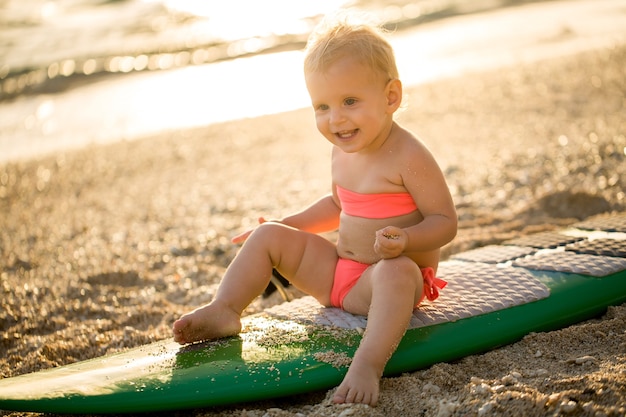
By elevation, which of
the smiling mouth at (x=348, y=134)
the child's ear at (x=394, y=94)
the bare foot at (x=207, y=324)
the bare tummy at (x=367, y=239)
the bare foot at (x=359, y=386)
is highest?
the child's ear at (x=394, y=94)

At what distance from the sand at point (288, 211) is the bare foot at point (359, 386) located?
0.04 meters

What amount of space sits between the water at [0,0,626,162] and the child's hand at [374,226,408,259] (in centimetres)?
555

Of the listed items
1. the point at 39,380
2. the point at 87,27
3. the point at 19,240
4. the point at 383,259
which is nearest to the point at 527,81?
the point at 19,240

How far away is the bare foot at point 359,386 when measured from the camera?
2.29 m

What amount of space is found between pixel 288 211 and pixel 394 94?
95.8 inches

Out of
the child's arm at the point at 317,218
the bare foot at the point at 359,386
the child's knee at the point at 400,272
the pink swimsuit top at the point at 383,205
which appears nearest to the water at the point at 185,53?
the child's arm at the point at 317,218

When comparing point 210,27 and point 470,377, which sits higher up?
point 210,27

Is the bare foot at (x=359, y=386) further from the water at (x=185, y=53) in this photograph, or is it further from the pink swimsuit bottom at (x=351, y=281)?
the water at (x=185, y=53)

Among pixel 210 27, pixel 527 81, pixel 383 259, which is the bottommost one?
pixel 383 259

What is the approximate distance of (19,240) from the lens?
4.97m

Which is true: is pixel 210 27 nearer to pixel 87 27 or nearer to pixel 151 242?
pixel 87 27

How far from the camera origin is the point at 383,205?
2.77 meters

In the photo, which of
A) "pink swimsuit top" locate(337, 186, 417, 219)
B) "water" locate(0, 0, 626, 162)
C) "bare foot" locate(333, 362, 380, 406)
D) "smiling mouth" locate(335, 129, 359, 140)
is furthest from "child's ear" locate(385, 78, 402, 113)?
"water" locate(0, 0, 626, 162)

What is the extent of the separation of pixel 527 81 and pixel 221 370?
615 cm
